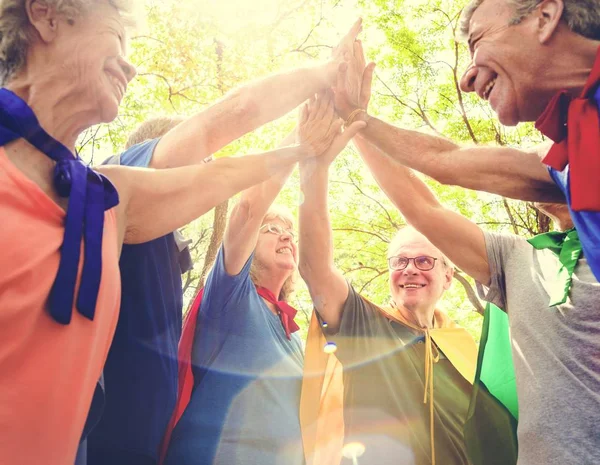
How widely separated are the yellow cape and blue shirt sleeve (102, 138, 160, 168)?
1.49 meters

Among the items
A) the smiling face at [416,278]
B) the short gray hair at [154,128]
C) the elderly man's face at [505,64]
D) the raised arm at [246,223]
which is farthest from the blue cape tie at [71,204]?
the smiling face at [416,278]

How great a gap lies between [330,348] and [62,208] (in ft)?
6.12

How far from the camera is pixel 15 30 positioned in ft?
5.42

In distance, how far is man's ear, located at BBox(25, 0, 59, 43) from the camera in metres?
1.66

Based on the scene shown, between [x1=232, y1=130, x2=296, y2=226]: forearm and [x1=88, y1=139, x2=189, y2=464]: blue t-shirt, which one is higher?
[x1=232, y1=130, x2=296, y2=226]: forearm

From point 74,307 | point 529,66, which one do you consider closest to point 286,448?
point 74,307

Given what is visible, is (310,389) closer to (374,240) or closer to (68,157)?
(68,157)

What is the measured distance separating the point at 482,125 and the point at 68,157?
25.8 ft

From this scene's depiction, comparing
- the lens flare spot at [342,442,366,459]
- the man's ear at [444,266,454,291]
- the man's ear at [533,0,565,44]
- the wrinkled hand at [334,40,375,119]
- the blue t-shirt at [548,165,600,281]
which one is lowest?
the lens flare spot at [342,442,366,459]

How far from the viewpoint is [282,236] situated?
3.51 metres

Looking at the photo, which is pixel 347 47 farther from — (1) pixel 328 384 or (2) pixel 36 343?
(2) pixel 36 343

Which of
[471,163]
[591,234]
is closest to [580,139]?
[591,234]

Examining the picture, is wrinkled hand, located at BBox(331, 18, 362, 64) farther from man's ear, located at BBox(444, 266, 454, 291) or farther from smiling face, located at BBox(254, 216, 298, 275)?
man's ear, located at BBox(444, 266, 454, 291)


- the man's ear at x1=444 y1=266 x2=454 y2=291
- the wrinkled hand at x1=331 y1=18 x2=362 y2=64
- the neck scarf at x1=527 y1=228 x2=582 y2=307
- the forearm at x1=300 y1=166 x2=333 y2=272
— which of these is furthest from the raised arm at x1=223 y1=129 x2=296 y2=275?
the man's ear at x1=444 y1=266 x2=454 y2=291
